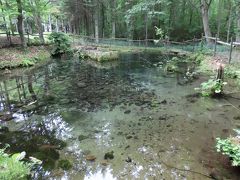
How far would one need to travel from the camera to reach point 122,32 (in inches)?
1233

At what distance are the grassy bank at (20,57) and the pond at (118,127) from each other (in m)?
4.00

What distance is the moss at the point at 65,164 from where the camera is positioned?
4488mm

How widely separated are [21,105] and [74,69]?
6141 millimetres

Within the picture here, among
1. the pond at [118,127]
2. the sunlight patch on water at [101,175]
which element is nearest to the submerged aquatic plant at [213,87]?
the pond at [118,127]

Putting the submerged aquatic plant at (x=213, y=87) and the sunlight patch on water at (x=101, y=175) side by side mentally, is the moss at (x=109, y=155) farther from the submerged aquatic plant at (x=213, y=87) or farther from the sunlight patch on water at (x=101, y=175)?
the submerged aquatic plant at (x=213, y=87)

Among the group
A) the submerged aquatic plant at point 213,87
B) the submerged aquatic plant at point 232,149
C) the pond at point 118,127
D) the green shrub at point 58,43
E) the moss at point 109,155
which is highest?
the green shrub at point 58,43

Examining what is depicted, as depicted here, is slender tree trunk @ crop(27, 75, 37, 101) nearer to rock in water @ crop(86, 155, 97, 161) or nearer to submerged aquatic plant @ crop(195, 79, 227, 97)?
rock in water @ crop(86, 155, 97, 161)

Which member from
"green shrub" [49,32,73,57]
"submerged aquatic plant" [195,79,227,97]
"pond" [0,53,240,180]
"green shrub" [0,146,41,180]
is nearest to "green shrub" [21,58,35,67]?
"green shrub" [49,32,73,57]

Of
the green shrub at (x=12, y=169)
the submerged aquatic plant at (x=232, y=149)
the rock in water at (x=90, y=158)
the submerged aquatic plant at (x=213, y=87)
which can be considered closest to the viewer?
the green shrub at (x=12, y=169)

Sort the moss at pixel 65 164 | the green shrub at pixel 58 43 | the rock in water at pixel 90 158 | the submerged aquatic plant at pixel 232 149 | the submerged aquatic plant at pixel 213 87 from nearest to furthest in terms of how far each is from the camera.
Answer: the submerged aquatic plant at pixel 232 149 < the moss at pixel 65 164 < the rock in water at pixel 90 158 < the submerged aquatic plant at pixel 213 87 < the green shrub at pixel 58 43

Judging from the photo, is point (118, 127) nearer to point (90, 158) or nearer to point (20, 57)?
point (90, 158)

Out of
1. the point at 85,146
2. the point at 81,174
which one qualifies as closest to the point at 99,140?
the point at 85,146

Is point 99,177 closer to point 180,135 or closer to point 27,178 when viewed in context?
point 27,178

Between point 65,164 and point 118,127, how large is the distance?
1954 millimetres
